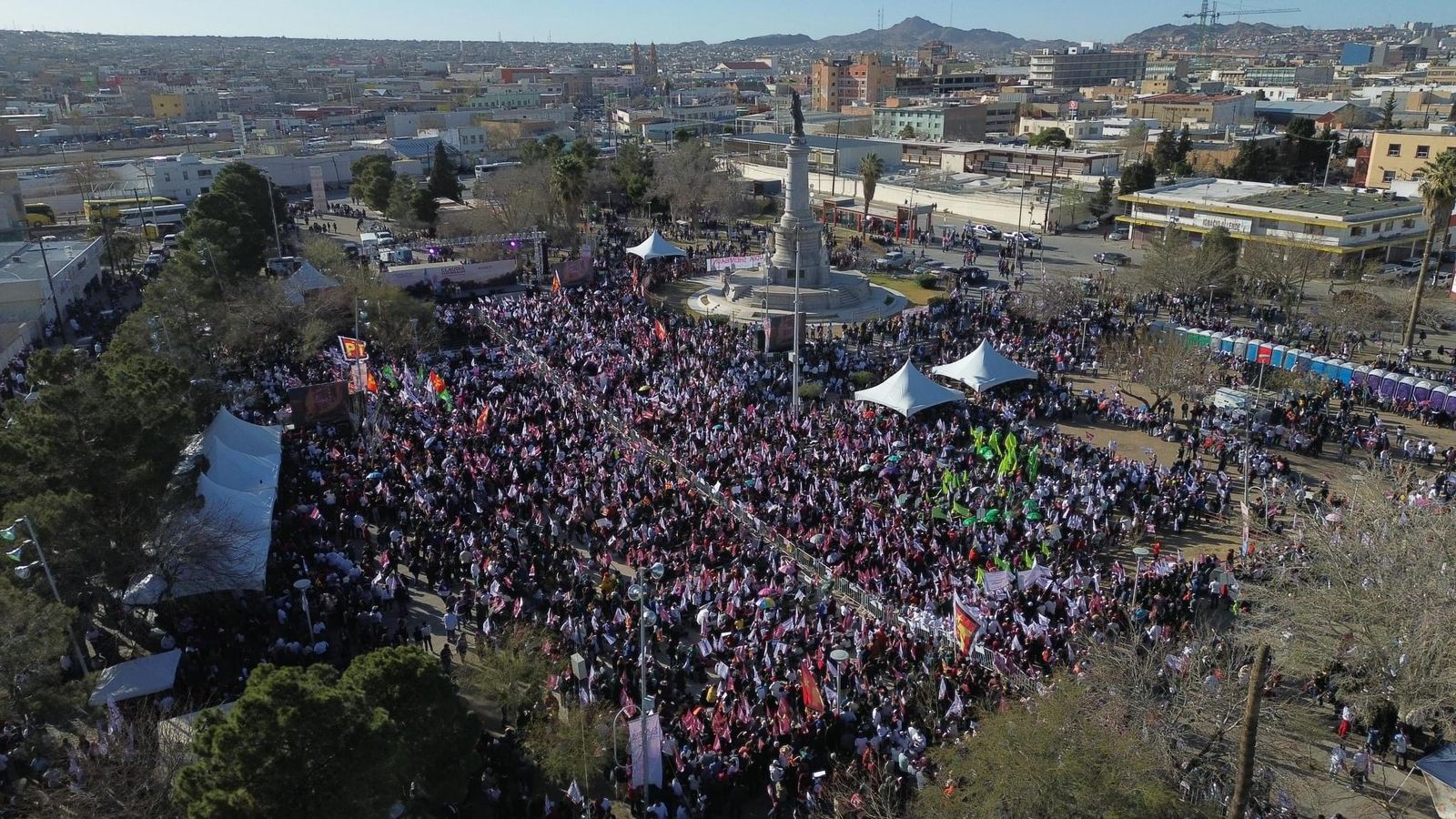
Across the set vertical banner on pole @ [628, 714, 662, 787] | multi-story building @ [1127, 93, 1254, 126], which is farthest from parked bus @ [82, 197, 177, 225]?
multi-story building @ [1127, 93, 1254, 126]

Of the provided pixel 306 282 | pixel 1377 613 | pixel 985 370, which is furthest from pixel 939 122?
pixel 1377 613

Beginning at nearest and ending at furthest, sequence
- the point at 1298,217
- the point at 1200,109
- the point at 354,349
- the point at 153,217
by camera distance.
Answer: the point at 354,349
the point at 1298,217
the point at 153,217
the point at 1200,109

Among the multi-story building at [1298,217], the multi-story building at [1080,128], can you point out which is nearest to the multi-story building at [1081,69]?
the multi-story building at [1080,128]

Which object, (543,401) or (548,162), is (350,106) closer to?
(548,162)

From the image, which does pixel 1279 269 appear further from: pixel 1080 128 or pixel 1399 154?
pixel 1080 128

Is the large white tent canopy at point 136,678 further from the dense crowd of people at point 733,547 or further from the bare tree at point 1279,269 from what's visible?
the bare tree at point 1279,269

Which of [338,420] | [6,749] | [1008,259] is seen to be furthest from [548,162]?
[6,749]
